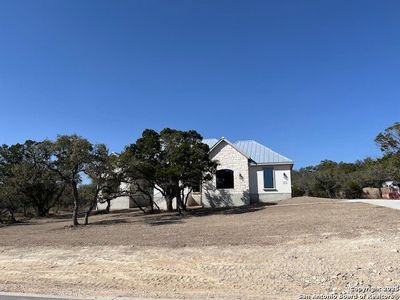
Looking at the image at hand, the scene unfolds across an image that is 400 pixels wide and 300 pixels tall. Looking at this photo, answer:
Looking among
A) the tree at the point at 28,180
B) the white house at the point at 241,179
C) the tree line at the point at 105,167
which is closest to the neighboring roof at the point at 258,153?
the white house at the point at 241,179

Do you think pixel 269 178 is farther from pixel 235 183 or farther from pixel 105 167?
pixel 105 167

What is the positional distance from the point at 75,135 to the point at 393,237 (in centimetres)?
1717

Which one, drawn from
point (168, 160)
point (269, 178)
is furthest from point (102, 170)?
point (269, 178)

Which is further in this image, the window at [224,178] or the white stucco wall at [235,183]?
the window at [224,178]

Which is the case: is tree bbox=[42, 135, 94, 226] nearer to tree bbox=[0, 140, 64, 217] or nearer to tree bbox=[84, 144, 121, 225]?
tree bbox=[84, 144, 121, 225]

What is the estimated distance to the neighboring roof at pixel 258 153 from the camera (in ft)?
110

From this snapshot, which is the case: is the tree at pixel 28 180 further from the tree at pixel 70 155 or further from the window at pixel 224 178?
the window at pixel 224 178

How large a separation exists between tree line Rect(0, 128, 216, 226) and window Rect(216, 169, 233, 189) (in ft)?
14.8

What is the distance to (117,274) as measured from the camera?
31.4ft

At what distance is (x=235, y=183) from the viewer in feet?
108

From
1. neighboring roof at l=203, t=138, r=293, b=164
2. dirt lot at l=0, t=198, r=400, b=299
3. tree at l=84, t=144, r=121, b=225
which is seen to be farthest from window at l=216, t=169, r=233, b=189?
dirt lot at l=0, t=198, r=400, b=299

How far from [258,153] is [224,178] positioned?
156 inches

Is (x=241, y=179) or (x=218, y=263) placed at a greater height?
(x=241, y=179)

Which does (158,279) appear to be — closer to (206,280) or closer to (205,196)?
(206,280)
